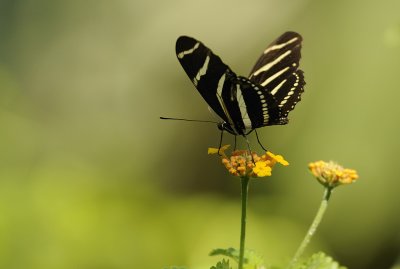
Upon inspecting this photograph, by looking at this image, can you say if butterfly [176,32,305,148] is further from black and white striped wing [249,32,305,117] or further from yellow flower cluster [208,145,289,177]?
yellow flower cluster [208,145,289,177]

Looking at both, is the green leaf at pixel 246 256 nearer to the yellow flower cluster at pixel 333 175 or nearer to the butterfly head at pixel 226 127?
the yellow flower cluster at pixel 333 175

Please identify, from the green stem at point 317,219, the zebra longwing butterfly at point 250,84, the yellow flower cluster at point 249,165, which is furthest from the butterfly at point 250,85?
the green stem at point 317,219

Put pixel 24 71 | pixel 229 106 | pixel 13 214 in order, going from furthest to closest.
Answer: pixel 24 71 < pixel 13 214 < pixel 229 106

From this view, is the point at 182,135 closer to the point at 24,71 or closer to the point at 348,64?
the point at 348,64

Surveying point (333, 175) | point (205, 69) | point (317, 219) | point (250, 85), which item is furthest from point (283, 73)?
point (317, 219)

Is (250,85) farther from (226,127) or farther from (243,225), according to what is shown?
(243,225)

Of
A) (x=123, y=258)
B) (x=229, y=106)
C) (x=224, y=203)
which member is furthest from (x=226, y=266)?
(x=224, y=203)

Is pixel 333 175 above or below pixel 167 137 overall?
below
